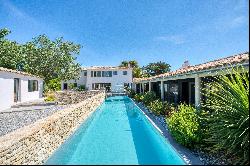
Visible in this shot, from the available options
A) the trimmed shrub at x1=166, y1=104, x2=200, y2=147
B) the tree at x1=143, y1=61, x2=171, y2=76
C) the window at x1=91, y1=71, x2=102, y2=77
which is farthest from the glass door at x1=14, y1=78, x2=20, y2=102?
the tree at x1=143, y1=61, x2=171, y2=76

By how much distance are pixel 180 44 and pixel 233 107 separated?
3370 cm

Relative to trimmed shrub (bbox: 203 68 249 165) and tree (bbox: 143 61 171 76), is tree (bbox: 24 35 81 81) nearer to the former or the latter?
tree (bbox: 143 61 171 76)

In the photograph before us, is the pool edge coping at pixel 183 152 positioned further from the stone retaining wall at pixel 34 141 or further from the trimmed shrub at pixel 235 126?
the stone retaining wall at pixel 34 141

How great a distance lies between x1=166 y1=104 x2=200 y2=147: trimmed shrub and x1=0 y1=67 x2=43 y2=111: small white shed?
1511 cm

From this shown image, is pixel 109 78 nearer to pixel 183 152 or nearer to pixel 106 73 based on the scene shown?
pixel 106 73

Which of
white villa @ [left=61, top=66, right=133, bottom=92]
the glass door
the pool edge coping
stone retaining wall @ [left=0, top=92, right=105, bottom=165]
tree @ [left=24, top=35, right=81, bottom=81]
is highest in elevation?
tree @ [left=24, top=35, right=81, bottom=81]

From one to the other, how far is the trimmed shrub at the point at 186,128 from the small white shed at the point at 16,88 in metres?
15.1

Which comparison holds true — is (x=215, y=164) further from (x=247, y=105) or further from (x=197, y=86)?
(x=197, y=86)

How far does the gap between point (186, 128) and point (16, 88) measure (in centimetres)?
2178

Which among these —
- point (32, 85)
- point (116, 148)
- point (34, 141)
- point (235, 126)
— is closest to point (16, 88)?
point (32, 85)

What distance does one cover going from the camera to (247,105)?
25.5 ft

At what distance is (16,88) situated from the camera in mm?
27266

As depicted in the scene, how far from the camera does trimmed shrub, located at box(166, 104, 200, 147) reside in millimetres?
9492

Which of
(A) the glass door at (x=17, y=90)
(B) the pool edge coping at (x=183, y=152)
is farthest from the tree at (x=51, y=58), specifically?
(B) the pool edge coping at (x=183, y=152)
